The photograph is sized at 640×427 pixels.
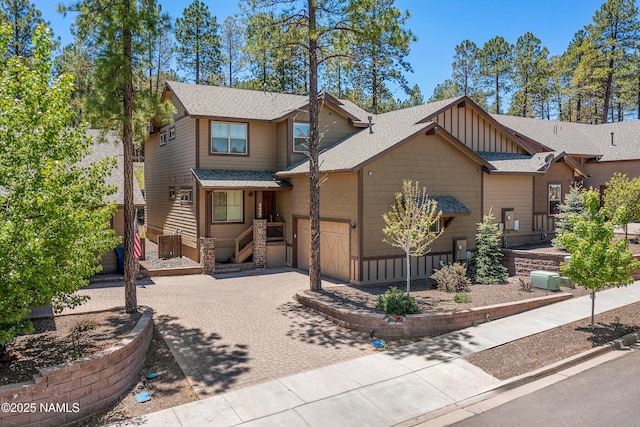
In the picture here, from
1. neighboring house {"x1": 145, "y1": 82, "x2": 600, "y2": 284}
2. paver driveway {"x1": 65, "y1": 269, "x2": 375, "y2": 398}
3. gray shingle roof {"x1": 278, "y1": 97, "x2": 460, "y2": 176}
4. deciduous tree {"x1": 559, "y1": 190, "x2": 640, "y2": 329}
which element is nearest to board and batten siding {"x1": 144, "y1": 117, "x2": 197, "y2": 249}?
neighboring house {"x1": 145, "y1": 82, "x2": 600, "y2": 284}

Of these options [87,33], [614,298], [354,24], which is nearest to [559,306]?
[614,298]

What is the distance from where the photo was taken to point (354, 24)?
43.4 feet

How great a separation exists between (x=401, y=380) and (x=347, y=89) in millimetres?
36392

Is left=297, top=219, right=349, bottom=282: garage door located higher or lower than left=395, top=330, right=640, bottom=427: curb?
higher

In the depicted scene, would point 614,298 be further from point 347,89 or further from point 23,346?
point 347,89

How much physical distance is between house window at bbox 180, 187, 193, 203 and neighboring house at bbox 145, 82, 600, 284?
0.05m

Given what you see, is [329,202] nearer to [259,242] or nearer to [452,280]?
[259,242]

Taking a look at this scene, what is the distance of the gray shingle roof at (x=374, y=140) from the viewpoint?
15.9 meters

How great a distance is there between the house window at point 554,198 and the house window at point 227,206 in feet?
50.3

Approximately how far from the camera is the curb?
7180 millimetres

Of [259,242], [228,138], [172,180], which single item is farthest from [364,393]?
[172,180]

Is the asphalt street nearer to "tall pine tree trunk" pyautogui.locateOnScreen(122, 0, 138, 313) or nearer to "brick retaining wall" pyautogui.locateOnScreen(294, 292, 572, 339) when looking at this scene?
"brick retaining wall" pyautogui.locateOnScreen(294, 292, 572, 339)

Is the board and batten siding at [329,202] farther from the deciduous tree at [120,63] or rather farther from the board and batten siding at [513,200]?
the deciduous tree at [120,63]

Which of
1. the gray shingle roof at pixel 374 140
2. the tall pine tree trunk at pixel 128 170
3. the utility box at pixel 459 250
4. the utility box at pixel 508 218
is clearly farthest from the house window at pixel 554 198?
the tall pine tree trunk at pixel 128 170
